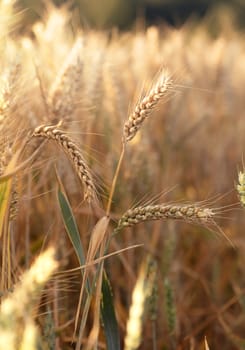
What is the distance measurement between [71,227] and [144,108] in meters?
0.24

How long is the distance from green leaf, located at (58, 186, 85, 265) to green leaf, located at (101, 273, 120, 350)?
0.10m

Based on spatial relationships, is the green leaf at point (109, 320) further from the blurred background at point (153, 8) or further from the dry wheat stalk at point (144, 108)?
the blurred background at point (153, 8)

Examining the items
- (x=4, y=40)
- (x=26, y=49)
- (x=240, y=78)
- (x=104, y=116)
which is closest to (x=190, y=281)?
(x=104, y=116)

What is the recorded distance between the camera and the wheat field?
114 centimetres

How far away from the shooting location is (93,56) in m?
2.29

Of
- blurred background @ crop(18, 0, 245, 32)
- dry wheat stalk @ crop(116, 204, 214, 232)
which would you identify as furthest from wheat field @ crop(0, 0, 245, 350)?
blurred background @ crop(18, 0, 245, 32)

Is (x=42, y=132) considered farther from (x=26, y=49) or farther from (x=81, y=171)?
(x=26, y=49)

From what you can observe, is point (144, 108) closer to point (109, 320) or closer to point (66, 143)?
point (66, 143)

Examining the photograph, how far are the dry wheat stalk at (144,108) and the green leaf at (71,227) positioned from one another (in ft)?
0.54

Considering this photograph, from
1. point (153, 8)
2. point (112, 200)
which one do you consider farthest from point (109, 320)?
point (153, 8)

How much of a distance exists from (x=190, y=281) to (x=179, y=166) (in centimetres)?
73

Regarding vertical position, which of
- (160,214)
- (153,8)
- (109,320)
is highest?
(153,8)

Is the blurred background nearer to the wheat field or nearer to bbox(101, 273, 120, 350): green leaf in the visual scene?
the wheat field

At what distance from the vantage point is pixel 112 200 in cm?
147
